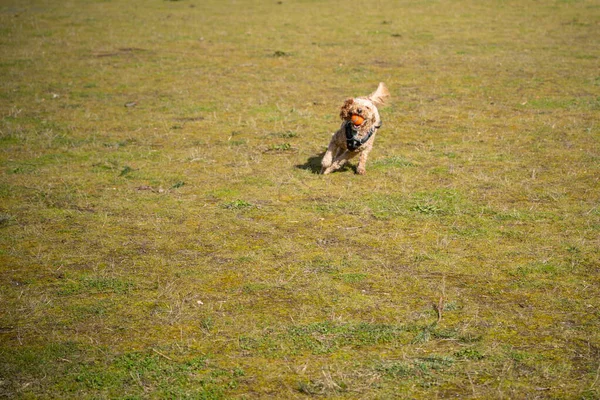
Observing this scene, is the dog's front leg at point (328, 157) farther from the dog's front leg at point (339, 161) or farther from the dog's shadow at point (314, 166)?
the dog's shadow at point (314, 166)

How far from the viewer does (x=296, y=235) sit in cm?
769

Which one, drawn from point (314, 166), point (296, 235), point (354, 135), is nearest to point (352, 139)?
point (354, 135)

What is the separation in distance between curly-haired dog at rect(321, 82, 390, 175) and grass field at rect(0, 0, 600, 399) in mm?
249

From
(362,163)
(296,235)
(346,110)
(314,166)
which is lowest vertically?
(296,235)

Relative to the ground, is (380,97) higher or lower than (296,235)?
higher

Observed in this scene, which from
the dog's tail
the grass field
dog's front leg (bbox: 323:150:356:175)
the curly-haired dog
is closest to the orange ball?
the curly-haired dog

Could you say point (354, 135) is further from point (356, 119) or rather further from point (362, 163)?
point (362, 163)

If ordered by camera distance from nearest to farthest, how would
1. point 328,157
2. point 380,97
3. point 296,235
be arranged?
point 296,235 → point 328,157 → point 380,97

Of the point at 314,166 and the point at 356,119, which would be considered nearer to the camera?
the point at 356,119

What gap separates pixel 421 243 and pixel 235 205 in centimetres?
263

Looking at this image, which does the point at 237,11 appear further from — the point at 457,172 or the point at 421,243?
the point at 421,243

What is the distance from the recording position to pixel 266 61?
19.0 metres

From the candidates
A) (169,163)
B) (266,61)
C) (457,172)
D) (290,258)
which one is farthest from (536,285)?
(266,61)

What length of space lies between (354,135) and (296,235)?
251 cm
